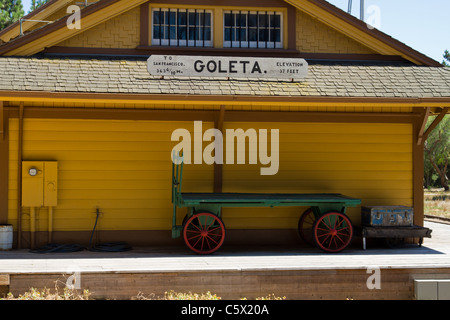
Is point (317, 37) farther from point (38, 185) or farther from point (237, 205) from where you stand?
point (38, 185)

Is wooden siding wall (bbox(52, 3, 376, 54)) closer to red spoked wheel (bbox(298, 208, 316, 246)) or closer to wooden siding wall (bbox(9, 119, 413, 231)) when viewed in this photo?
wooden siding wall (bbox(9, 119, 413, 231))

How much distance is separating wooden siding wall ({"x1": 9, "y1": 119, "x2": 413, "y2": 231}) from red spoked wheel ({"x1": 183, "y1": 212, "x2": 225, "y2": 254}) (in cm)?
83

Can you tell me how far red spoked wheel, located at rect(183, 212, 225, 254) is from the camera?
9641mm

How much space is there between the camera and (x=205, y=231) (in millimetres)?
9664

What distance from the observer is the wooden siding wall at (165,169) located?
10375 mm

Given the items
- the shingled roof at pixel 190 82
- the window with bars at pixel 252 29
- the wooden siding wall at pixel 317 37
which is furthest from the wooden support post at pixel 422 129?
the window with bars at pixel 252 29

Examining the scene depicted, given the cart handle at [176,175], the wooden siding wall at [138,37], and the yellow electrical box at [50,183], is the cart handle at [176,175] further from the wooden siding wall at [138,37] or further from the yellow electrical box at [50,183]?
the wooden siding wall at [138,37]

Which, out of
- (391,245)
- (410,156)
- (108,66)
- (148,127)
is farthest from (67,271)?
(410,156)

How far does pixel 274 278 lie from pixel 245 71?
164 inches

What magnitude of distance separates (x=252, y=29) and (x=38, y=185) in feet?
17.5

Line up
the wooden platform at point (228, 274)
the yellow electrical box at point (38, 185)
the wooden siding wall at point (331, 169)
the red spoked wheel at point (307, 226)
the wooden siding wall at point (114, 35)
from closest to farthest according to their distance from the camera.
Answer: the wooden platform at point (228, 274) < the yellow electrical box at point (38, 185) < the red spoked wheel at point (307, 226) < the wooden siding wall at point (331, 169) < the wooden siding wall at point (114, 35)

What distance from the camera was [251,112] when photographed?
10750 millimetres

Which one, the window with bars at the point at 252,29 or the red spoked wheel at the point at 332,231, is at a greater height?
the window with bars at the point at 252,29

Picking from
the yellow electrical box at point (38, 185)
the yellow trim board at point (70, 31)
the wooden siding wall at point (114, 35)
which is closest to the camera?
the yellow electrical box at point (38, 185)
